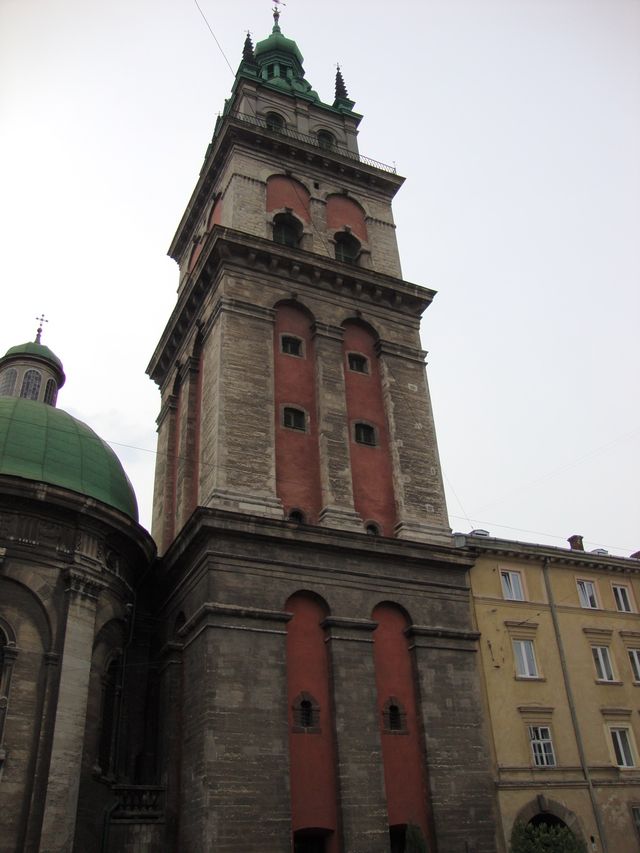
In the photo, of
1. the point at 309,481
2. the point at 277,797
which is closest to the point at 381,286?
the point at 309,481

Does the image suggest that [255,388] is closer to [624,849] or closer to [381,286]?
[381,286]

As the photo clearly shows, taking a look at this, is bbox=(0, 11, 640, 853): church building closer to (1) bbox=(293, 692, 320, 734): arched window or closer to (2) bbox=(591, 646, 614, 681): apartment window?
(1) bbox=(293, 692, 320, 734): arched window

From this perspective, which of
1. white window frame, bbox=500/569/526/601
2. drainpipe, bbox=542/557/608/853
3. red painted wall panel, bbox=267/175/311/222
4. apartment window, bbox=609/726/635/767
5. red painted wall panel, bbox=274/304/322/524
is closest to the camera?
drainpipe, bbox=542/557/608/853

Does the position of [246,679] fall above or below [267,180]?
below

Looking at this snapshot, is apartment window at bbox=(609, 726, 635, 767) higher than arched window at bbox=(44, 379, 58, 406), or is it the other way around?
arched window at bbox=(44, 379, 58, 406)

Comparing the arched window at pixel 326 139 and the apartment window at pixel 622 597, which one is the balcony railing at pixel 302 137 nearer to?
the arched window at pixel 326 139

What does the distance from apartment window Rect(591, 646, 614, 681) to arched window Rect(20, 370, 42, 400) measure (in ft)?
80.8

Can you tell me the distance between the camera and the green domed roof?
36.1m

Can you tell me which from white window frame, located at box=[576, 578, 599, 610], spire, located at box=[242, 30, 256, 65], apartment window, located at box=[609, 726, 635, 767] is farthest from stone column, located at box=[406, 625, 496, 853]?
spire, located at box=[242, 30, 256, 65]

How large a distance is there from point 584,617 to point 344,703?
12.0 meters

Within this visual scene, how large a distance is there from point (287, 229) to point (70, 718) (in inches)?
856

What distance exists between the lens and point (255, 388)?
29453 millimetres

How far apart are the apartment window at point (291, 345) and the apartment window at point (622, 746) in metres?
17.7

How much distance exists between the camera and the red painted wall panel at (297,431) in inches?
1113
